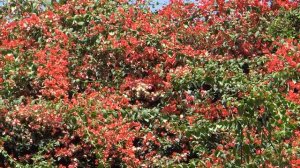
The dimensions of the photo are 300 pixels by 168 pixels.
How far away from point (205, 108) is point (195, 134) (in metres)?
1.23

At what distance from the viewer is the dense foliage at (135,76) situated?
823 centimetres

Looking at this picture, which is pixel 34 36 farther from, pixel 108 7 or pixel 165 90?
pixel 165 90

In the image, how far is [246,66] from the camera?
9945 mm

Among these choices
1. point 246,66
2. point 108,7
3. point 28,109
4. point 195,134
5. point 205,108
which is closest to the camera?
point 195,134

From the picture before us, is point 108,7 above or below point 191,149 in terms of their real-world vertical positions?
above

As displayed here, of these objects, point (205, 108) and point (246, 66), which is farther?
point (246, 66)

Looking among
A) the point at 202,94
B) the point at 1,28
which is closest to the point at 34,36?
the point at 1,28

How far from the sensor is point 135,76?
9742 millimetres

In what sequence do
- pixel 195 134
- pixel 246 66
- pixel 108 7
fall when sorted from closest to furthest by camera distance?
pixel 195 134 < pixel 246 66 < pixel 108 7

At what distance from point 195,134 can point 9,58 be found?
11.0 ft

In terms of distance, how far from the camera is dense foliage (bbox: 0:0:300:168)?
8227 millimetres

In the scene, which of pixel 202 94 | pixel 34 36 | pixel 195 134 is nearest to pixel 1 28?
pixel 34 36

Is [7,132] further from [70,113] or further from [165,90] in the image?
[165,90]

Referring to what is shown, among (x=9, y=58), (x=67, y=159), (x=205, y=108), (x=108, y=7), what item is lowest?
(x=67, y=159)
